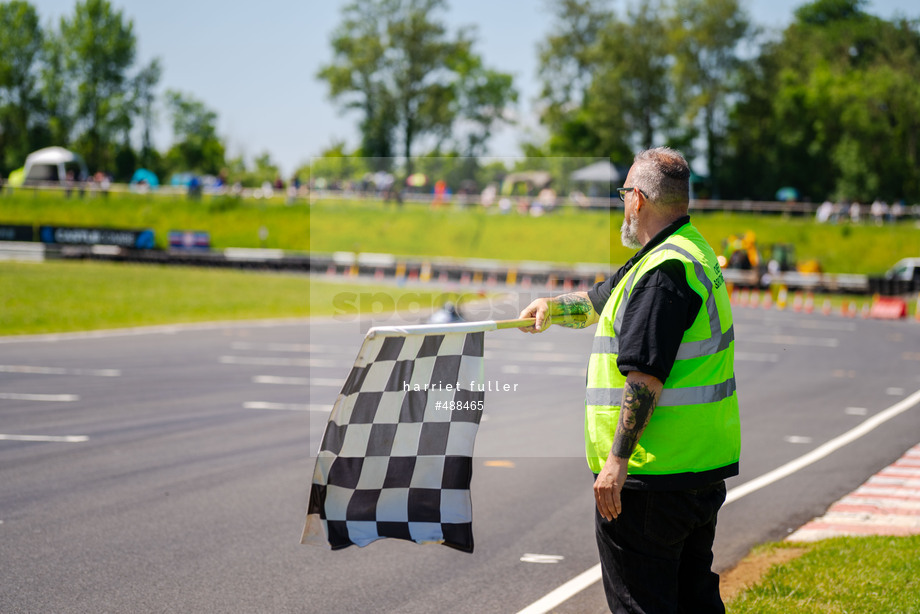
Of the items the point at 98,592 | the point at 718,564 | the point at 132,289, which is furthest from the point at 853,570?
the point at 132,289

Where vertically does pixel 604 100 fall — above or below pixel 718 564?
above

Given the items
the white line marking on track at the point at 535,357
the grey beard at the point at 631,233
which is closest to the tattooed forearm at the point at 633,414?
the grey beard at the point at 631,233

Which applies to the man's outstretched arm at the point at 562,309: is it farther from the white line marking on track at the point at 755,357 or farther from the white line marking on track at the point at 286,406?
→ the white line marking on track at the point at 755,357

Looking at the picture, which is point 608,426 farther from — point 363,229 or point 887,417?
point 363,229

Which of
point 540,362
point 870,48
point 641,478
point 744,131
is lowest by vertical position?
point 540,362

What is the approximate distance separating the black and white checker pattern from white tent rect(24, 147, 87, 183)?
5764 centimetres

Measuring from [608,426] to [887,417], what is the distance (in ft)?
29.8

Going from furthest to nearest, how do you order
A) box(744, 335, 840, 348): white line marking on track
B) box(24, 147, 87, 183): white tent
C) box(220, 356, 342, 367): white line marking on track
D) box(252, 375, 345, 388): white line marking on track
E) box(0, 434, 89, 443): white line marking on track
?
box(24, 147, 87, 183): white tent → box(744, 335, 840, 348): white line marking on track → box(220, 356, 342, 367): white line marking on track → box(252, 375, 345, 388): white line marking on track → box(0, 434, 89, 443): white line marking on track

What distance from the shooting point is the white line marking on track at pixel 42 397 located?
10.4m

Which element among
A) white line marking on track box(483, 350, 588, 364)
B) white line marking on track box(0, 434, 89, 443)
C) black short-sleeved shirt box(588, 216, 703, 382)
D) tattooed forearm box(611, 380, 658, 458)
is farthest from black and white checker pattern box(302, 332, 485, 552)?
white line marking on track box(483, 350, 588, 364)

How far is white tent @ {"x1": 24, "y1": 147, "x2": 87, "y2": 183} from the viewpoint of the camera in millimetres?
55594

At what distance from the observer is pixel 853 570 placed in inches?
196

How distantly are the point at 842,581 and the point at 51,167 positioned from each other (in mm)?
59516

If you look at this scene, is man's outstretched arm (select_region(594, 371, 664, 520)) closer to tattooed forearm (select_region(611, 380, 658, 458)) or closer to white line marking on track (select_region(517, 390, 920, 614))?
tattooed forearm (select_region(611, 380, 658, 458))
